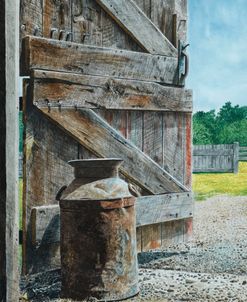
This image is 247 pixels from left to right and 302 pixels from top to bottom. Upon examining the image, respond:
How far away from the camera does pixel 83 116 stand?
3867mm

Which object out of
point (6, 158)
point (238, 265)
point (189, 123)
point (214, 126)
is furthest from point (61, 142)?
point (214, 126)

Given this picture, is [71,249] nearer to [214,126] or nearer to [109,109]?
[109,109]

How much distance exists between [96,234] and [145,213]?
38.4 inches

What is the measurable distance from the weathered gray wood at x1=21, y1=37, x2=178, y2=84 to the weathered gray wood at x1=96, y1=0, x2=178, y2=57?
0.28 ft

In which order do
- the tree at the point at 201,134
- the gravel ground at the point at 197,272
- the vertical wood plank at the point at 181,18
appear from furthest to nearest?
the tree at the point at 201,134
the vertical wood plank at the point at 181,18
the gravel ground at the point at 197,272

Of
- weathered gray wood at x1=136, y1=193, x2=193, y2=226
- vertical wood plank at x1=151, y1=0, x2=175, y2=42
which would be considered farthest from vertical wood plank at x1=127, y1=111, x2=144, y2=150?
vertical wood plank at x1=151, y1=0, x2=175, y2=42

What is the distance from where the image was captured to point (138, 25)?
168 inches

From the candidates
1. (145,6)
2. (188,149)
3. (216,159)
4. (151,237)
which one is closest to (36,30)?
(145,6)

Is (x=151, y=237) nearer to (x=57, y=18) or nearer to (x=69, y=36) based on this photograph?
(x=69, y=36)

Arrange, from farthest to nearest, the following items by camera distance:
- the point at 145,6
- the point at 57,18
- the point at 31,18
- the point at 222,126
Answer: the point at 222,126
the point at 145,6
the point at 57,18
the point at 31,18

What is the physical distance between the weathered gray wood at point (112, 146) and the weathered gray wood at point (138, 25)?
81 centimetres

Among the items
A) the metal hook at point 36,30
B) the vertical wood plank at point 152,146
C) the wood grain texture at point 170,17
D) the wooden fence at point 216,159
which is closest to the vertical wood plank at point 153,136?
the vertical wood plank at point 152,146

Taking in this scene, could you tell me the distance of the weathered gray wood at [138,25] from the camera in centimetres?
411

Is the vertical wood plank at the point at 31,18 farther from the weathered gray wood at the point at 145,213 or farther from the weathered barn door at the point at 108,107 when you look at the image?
the weathered gray wood at the point at 145,213
